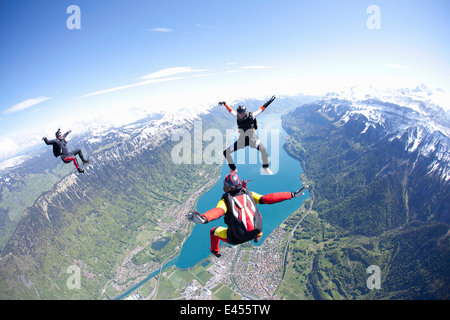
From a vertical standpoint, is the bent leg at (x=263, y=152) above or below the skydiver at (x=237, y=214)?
above

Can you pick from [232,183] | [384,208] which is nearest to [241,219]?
[232,183]

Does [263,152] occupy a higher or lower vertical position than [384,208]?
higher

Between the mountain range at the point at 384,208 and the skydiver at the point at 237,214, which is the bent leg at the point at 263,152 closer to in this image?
the skydiver at the point at 237,214

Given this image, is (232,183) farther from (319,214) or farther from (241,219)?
(319,214)

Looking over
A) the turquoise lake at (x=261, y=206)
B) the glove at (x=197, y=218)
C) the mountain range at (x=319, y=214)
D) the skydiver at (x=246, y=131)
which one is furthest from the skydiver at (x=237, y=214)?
the mountain range at (x=319, y=214)

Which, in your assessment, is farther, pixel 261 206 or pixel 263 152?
pixel 261 206

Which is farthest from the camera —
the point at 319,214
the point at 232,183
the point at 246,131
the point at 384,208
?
the point at 319,214

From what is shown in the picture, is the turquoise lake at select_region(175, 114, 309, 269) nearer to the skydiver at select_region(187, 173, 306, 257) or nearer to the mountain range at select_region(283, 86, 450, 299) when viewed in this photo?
the mountain range at select_region(283, 86, 450, 299)

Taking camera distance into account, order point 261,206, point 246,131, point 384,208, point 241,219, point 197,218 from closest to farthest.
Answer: point 197,218
point 241,219
point 246,131
point 384,208
point 261,206

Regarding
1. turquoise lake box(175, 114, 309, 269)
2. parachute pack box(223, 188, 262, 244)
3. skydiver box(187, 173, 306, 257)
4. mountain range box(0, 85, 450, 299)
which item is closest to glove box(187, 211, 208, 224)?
skydiver box(187, 173, 306, 257)

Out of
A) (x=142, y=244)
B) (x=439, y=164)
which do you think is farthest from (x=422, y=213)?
(x=142, y=244)

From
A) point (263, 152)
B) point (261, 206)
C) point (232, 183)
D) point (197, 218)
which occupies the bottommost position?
point (261, 206)
